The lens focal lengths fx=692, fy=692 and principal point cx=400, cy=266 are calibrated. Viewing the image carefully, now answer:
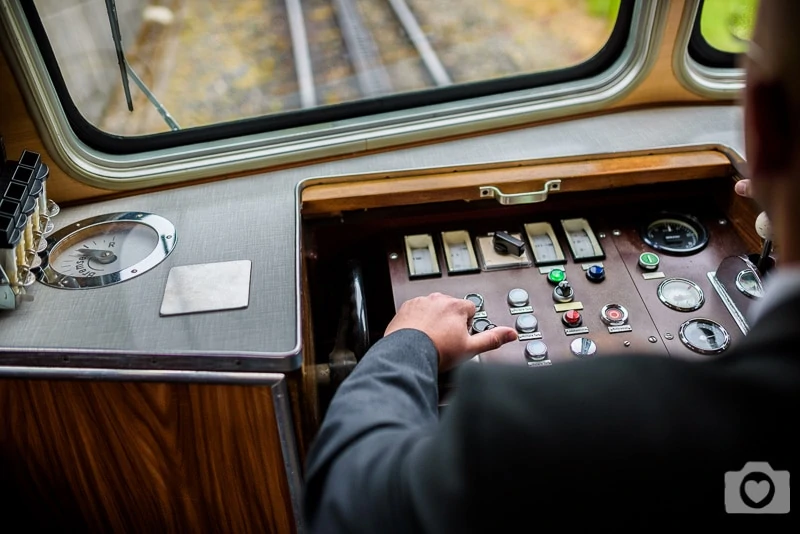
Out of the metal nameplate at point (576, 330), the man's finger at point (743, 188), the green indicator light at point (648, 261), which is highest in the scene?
the man's finger at point (743, 188)

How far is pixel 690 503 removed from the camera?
2.04 feet

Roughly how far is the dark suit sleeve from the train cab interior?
0.87 ft

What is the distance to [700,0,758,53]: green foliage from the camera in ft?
6.25

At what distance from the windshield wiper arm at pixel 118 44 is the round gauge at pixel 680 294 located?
1348 millimetres

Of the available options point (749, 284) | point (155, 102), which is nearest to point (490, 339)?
point (749, 284)

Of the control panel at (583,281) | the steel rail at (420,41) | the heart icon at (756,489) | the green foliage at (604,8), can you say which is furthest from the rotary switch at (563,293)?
the steel rail at (420,41)

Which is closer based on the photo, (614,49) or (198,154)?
(198,154)

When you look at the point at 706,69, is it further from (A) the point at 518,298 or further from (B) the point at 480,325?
(B) the point at 480,325

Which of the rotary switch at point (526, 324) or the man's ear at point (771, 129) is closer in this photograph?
the man's ear at point (771, 129)

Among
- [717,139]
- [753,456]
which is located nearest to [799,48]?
[753,456]

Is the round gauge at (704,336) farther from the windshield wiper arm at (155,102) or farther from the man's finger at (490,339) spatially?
the windshield wiper arm at (155,102)

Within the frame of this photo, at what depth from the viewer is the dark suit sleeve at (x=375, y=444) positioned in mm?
771

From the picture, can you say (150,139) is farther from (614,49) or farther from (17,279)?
(614,49)

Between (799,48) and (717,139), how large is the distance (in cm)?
126
